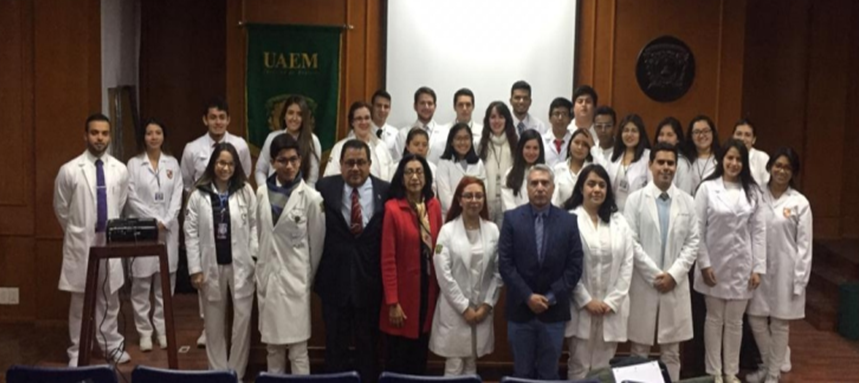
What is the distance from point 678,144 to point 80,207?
148 inches

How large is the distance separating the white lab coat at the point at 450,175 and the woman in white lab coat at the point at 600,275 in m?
0.94

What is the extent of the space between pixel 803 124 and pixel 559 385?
632 cm

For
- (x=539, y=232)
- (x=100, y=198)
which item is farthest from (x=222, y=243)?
(x=539, y=232)

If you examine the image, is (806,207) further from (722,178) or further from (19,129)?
(19,129)

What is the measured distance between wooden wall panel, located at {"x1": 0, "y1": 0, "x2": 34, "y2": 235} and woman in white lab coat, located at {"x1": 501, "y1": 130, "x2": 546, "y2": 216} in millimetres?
3383

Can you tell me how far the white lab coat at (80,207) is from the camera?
668cm

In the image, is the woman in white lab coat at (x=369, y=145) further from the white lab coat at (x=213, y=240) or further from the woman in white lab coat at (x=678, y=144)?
the woman in white lab coat at (x=678, y=144)

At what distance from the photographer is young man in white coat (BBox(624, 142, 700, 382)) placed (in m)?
6.26

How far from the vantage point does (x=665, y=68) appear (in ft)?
27.5

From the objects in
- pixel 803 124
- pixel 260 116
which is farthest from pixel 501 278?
pixel 803 124

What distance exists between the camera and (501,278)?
6012mm

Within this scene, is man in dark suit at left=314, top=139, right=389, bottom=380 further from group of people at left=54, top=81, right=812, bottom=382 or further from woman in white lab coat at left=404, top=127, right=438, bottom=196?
woman in white lab coat at left=404, top=127, right=438, bottom=196

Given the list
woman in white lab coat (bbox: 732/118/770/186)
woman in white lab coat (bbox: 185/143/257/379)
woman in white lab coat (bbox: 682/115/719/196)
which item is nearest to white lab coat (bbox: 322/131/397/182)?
woman in white lab coat (bbox: 185/143/257/379)

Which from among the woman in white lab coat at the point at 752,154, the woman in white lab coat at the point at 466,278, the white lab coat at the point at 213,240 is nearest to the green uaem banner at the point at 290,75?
the white lab coat at the point at 213,240
